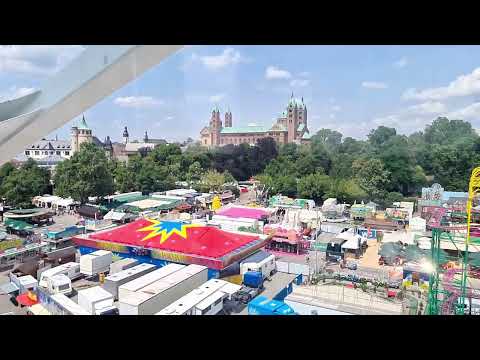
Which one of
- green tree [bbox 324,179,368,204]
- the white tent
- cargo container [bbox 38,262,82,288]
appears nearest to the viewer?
cargo container [bbox 38,262,82,288]

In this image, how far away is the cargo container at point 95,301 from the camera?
385 centimetres

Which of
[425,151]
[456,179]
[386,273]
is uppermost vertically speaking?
[425,151]

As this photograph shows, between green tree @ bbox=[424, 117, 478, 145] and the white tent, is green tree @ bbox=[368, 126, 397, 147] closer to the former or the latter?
green tree @ bbox=[424, 117, 478, 145]

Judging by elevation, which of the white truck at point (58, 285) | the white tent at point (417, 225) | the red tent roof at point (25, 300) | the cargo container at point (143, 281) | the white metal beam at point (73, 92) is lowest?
the red tent roof at point (25, 300)

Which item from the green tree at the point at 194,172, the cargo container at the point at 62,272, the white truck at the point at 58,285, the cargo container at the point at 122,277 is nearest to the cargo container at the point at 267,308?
the cargo container at the point at 122,277

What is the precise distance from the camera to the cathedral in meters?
25.6

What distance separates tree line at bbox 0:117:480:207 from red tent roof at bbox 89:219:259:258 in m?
5.10

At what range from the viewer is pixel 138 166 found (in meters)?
13.2

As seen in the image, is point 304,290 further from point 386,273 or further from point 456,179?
point 456,179

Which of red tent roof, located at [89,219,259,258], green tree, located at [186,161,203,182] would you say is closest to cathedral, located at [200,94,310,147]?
green tree, located at [186,161,203,182]

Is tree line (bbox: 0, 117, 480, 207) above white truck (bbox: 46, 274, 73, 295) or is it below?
above

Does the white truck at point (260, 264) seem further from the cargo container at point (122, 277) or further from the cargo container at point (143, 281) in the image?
the cargo container at point (122, 277)
